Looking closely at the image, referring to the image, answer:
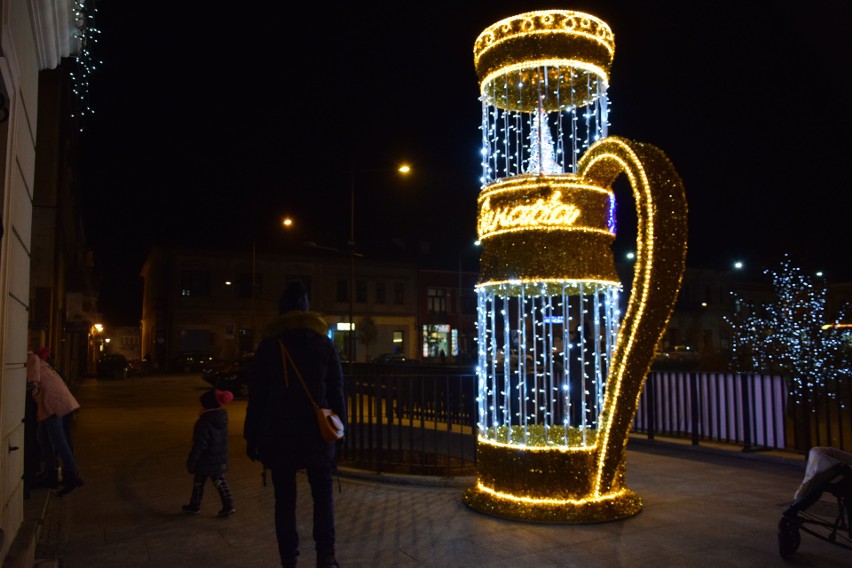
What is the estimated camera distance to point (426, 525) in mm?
6203

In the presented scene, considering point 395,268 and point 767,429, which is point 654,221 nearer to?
point 767,429

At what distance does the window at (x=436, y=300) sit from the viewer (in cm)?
5222

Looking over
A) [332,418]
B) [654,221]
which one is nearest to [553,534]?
[332,418]

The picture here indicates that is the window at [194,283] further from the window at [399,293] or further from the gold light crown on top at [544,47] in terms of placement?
the gold light crown on top at [544,47]

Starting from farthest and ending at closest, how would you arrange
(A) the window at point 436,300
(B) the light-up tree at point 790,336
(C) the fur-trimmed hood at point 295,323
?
(A) the window at point 436,300 < (B) the light-up tree at point 790,336 < (C) the fur-trimmed hood at point 295,323

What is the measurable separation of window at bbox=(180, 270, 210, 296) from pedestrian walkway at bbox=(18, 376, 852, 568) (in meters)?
35.8

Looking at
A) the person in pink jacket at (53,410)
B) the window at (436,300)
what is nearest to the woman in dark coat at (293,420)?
the person in pink jacket at (53,410)

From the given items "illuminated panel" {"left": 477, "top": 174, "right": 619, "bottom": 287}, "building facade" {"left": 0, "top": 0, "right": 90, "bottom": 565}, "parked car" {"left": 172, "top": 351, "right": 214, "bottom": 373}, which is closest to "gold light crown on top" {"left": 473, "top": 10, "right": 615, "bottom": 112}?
"illuminated panel" {"left": 477, "top": 174, "right": 619, "bottom": 287}

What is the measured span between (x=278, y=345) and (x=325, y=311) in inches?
1738

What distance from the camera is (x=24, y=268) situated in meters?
5.06

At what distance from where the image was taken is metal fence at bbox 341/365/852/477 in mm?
8586

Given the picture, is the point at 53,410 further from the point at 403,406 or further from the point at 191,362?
the point at 191,362

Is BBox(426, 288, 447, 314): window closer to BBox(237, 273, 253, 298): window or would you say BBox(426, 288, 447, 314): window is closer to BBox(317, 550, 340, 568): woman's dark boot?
BBox(237, 273, 253, 298): window

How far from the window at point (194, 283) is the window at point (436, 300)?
53.9ft
